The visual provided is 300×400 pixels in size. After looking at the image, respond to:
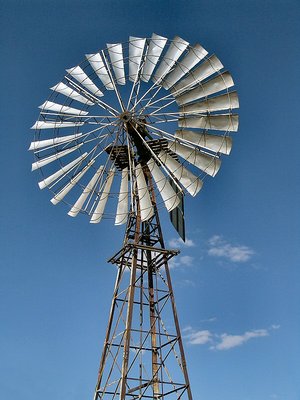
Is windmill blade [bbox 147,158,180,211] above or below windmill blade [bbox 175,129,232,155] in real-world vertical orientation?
below

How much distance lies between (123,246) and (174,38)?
28.0ft

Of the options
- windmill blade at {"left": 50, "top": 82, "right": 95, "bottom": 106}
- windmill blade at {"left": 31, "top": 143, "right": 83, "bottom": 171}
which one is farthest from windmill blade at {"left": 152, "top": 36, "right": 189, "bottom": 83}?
windmill blade at {"left": 31, "top": 143, "right": 83, "bottom": 171}

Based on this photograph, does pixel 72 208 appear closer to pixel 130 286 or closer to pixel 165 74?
pixel 130 286

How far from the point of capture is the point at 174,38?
23.0 m

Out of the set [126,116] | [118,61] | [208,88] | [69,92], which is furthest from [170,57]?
[69,92]

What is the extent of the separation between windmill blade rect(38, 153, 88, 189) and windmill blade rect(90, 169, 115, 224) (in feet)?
4.54

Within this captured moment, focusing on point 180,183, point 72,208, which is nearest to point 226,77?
point 180,183

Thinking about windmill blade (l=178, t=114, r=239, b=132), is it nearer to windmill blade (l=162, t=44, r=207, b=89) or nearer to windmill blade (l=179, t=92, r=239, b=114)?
windmill blade (l=179, t=92, r=239, b=114)

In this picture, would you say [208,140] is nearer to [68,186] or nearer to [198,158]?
[198,158]

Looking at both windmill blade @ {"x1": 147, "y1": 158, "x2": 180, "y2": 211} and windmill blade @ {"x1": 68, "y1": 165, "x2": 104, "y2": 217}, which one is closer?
windmill blade @ {"x1": 147, "y1": 158, "x2": 180, "y2": 211}

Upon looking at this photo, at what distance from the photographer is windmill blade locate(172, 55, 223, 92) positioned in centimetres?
2267

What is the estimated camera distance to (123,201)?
82.2 ft

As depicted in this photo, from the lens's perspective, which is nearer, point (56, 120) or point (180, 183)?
point (180, 183)

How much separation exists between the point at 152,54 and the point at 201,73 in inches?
86.6
